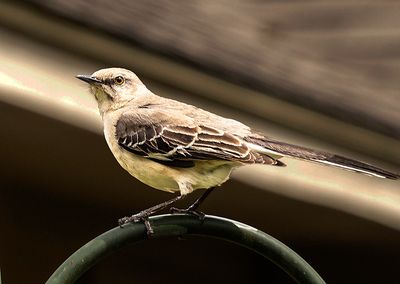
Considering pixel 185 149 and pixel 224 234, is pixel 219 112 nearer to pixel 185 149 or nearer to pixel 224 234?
pixel 185 149

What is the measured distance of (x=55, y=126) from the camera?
19.4 feet

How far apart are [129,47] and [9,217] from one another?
1746 millimetres

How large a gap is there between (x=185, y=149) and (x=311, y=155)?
1.70ft

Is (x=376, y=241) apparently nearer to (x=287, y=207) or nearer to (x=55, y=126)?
(x=287, y=207)

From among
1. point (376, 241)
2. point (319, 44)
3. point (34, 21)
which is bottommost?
point (34, 21)

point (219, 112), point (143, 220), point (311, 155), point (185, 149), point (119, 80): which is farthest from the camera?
point (219, 112)

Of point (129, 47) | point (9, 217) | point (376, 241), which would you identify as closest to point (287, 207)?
point (376, 241)

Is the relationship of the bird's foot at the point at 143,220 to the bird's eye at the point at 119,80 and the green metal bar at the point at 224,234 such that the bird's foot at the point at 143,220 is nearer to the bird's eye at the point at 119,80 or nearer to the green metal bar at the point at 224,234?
the green metal bar at the point at 224,234

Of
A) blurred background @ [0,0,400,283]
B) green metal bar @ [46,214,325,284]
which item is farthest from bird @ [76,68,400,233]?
blurred background @ [0,0,400,283]

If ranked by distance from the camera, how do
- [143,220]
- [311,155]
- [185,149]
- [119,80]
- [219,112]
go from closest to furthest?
[143,220] → [311,155] → [185,149] → [119,80] → [219,112]

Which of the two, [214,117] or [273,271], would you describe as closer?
→ [214,117]

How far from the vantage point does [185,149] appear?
4.47 m

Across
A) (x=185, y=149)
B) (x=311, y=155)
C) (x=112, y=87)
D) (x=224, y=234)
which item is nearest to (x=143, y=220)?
(x=224, y=234)

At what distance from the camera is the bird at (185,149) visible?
4.32 meters
